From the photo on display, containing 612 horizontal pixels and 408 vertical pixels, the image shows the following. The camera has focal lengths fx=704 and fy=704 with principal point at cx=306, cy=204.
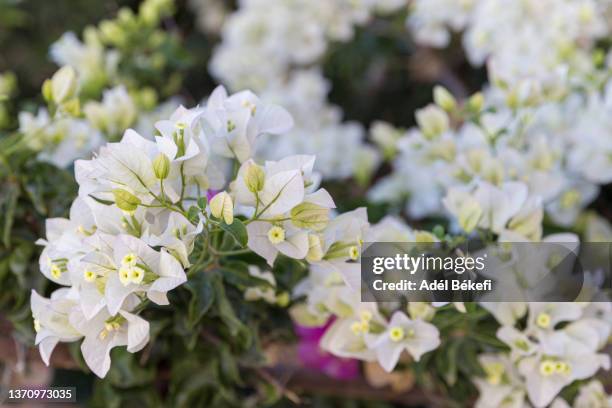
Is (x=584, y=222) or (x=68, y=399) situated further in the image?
(x=584, y=222)

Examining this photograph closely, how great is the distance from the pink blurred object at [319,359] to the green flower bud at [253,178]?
226mm

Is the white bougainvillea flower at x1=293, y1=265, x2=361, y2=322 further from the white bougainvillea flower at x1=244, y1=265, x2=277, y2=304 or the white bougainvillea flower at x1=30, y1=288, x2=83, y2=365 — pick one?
the white bougainvillea flower at x1=30, y1=288, x2=83, y2=365

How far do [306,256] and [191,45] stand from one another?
83 centimetres

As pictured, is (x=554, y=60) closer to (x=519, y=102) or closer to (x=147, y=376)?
(x=519, y=102)

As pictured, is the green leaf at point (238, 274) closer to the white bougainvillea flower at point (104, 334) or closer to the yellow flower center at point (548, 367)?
the white bougainvillea flower at point (104, 334)

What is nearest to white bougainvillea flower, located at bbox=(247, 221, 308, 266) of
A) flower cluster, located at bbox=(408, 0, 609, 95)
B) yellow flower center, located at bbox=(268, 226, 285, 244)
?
yellow flower center, located at bbox=(268, 226, 285, 244)

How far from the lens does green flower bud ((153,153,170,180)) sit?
1.17ft

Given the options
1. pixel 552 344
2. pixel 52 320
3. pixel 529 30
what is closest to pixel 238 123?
pixel 52 320

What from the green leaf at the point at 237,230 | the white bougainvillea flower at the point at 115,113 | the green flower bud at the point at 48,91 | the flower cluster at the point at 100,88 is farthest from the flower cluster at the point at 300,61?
the green leaf at the point at 237,230

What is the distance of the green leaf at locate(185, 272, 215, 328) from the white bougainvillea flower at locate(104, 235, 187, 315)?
0.07 meters

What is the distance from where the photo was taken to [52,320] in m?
0.38

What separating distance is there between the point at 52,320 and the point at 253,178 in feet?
0.44

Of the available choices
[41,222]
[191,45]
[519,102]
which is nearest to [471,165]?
[519,102]

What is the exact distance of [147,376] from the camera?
0.50 metres
